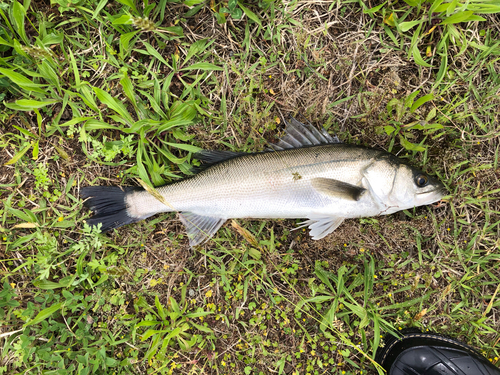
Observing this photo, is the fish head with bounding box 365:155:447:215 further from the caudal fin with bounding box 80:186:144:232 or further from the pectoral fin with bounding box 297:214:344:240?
the caudal fin with bounding box 80:186:144:232

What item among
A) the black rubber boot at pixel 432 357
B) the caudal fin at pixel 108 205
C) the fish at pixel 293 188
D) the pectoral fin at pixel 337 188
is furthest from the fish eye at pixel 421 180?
the caudal fin at pixel 108 205

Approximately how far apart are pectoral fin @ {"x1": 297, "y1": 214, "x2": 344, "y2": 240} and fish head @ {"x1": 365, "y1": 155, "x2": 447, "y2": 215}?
46 cm

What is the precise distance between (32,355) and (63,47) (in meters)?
3.18

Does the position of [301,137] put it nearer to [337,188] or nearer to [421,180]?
[337,188]

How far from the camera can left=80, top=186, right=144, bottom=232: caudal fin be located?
9.93 ft

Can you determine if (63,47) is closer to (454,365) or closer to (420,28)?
(420,28)

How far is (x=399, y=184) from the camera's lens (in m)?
2.82

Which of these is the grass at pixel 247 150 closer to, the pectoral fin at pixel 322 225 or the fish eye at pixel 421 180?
the pectoral fin at pixel 322 225

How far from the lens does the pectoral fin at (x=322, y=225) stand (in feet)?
9.56

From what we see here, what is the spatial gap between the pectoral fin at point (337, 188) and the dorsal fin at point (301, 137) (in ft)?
1.35

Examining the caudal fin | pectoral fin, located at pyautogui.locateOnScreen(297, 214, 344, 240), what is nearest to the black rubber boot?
pectoral fin, located at pyautogui.locateOnScreen(297, 214, 344, 240)

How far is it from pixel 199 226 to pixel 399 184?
201 centimetres

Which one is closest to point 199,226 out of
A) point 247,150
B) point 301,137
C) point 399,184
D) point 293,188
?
point 247,150

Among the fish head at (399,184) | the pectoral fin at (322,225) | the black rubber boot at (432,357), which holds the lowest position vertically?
the black rubber boot at (432,357)
